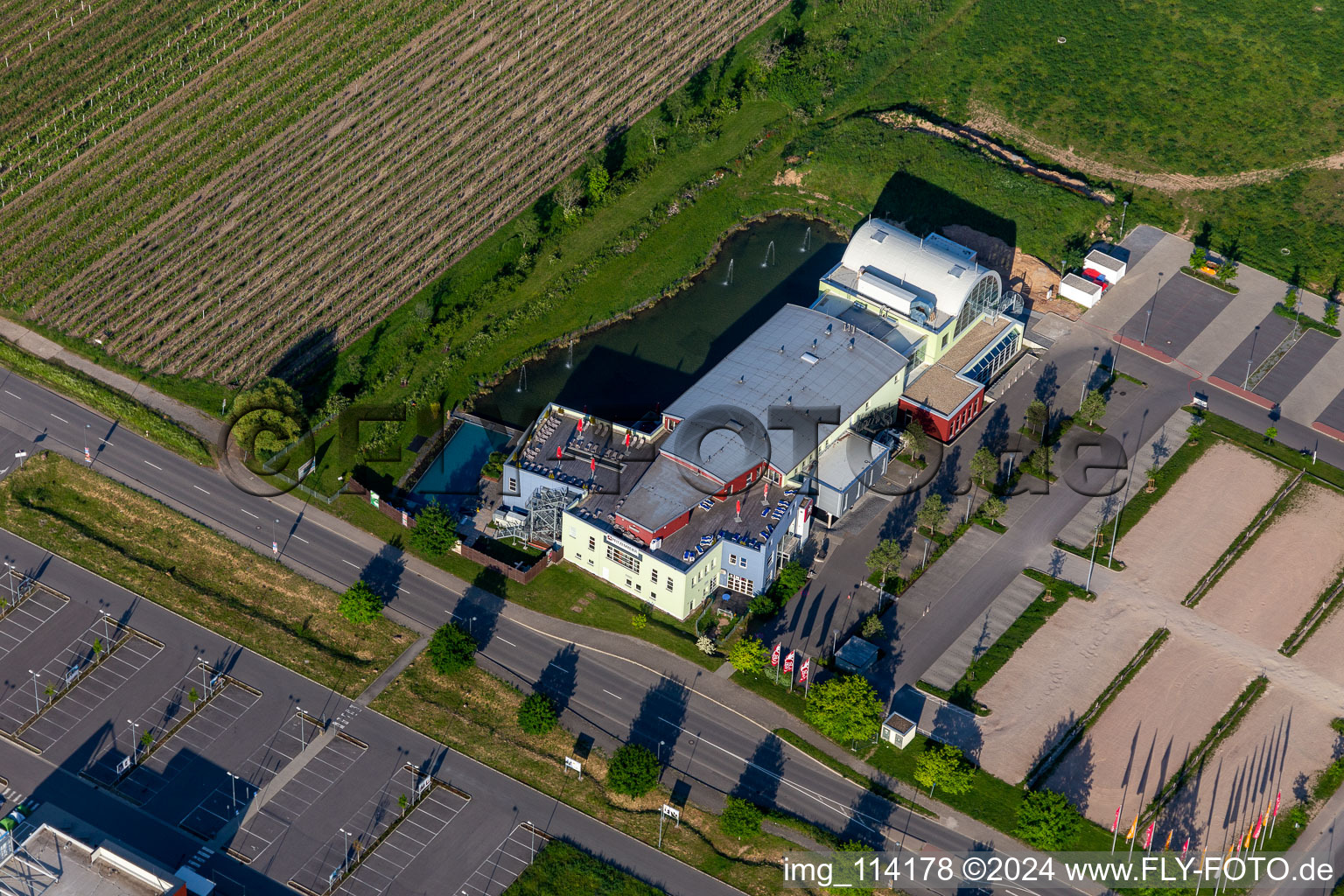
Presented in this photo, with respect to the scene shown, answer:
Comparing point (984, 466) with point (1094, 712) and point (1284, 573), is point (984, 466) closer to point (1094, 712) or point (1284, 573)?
point (1094, 712)

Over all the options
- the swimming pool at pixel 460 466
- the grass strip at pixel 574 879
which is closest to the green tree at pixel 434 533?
the swimming pool at pixel 460 466

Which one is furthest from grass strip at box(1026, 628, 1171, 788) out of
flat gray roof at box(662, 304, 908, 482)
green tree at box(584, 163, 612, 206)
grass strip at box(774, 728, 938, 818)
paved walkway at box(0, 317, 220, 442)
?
paved walkway at box(0, 317, 220, 442)

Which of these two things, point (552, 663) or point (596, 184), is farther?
point (596, 184)

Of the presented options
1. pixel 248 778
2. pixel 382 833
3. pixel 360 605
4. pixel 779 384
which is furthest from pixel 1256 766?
pixel 248 778

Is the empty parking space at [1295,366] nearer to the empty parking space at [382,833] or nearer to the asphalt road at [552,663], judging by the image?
the asphalt road at [552,663]

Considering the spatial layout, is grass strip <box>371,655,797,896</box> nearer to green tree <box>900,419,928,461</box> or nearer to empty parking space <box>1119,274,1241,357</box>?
green tree <box>900,419,928,461</box>

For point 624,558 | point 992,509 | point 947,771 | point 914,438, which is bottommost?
point 947,771
